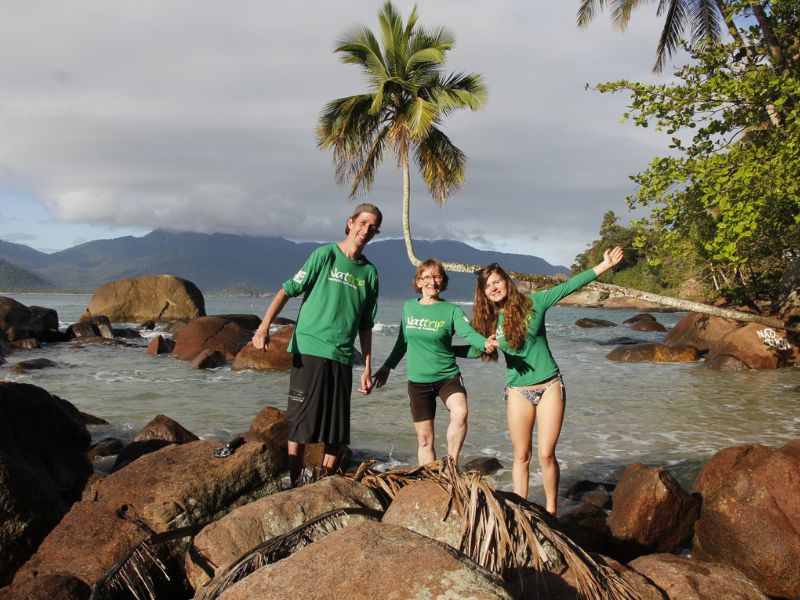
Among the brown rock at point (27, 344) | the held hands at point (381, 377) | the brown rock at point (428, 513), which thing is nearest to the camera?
the brown rock at point (428, 513)

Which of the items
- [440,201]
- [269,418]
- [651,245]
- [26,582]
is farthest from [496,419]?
[440,201]

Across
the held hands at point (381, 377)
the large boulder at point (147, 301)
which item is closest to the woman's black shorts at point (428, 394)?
the held hands at point (381, 377)

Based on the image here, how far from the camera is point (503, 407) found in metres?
11.3

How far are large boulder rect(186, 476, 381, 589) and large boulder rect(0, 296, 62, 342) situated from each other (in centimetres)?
2277

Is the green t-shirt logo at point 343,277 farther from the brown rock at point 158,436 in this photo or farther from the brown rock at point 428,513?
the brown rock at point 158,436

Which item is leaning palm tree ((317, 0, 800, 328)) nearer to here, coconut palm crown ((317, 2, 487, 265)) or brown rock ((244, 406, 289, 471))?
coconut palm crown ((317, 2, 487, 265))

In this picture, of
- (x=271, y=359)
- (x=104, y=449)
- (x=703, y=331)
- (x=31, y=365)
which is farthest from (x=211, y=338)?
(x=703, y=331)

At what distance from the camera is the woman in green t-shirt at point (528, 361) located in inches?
182

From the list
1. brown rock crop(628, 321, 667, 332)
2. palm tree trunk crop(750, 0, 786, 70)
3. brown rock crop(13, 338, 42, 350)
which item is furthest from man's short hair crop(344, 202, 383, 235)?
brown rock crop(628, 321, 667, 332)

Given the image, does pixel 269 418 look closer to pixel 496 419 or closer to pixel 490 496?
pixel 496 419

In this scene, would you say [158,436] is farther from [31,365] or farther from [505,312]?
[31,365]

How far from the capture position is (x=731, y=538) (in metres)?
4.38

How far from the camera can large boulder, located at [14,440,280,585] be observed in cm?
340

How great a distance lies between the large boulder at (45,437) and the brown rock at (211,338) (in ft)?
34.8
